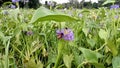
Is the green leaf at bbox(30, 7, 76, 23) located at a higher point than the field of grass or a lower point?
higher

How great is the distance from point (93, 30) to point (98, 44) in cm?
20

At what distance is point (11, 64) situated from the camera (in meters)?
→ 0.60

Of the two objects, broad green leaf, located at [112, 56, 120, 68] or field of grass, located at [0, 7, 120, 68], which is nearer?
field of grass, located at [0, 7, 120, 68]

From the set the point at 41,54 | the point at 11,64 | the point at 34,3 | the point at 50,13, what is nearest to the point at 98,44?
the point at 41,54

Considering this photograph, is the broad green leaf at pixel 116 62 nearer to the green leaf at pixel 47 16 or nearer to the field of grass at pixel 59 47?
the field of grass at pixel 59 47

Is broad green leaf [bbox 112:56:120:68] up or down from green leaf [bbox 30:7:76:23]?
down

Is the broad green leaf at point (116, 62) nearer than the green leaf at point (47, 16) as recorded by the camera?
No

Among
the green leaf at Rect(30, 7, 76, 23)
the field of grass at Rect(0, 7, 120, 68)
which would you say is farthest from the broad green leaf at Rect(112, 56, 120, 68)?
the green leaf at Rect(30, 7, 76, 23)

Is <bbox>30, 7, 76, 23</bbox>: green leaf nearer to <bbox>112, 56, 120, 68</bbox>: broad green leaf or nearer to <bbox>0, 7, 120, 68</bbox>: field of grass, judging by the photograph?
<bbox>0, 7, 120, 68</bbox>: field of grass

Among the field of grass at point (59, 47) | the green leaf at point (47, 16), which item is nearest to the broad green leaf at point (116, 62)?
the field of grass at point (59, 47)

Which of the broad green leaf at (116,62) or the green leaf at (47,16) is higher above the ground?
the green leaf at (47,16)

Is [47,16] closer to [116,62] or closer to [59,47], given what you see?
[59,47]

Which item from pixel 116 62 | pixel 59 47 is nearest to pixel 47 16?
pixel 59 47

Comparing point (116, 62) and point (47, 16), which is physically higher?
point (47, 16)
